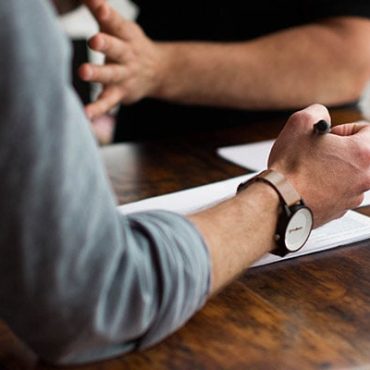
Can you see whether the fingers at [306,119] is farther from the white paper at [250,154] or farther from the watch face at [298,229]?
the white paper at [250,154]

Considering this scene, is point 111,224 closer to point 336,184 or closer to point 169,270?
point 169,270

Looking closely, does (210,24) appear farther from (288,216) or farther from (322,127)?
(288,216)

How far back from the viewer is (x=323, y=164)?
3.40 ft

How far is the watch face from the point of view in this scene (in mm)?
966

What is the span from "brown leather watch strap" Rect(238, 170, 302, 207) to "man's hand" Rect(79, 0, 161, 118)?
0.65 meters

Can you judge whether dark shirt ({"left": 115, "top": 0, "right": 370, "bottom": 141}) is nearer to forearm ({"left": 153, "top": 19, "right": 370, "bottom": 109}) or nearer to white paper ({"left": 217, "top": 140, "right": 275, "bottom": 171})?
forearm ({"left": 153, "top": 19, "right": 370, "bottom": 109})

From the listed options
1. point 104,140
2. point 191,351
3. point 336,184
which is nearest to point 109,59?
point 336,184

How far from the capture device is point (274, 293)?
99cm

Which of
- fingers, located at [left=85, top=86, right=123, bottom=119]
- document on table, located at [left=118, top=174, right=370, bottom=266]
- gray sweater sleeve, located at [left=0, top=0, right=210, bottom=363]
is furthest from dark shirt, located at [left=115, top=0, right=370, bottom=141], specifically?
gray sweater sleeve, located at [left=0, top=0, right=210, bottom=363]

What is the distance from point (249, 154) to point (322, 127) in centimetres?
48

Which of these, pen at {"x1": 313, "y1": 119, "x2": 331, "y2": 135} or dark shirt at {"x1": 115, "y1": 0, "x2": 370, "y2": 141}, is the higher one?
pen at {"x1": 313, "y1": 119, "x2": 331, "y2": 135}

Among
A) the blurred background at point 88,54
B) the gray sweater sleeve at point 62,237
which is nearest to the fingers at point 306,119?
the gray sweater sleeve at point 62,237

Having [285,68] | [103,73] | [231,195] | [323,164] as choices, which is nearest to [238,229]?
[323,164]

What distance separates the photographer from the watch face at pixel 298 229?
97 centimetres
